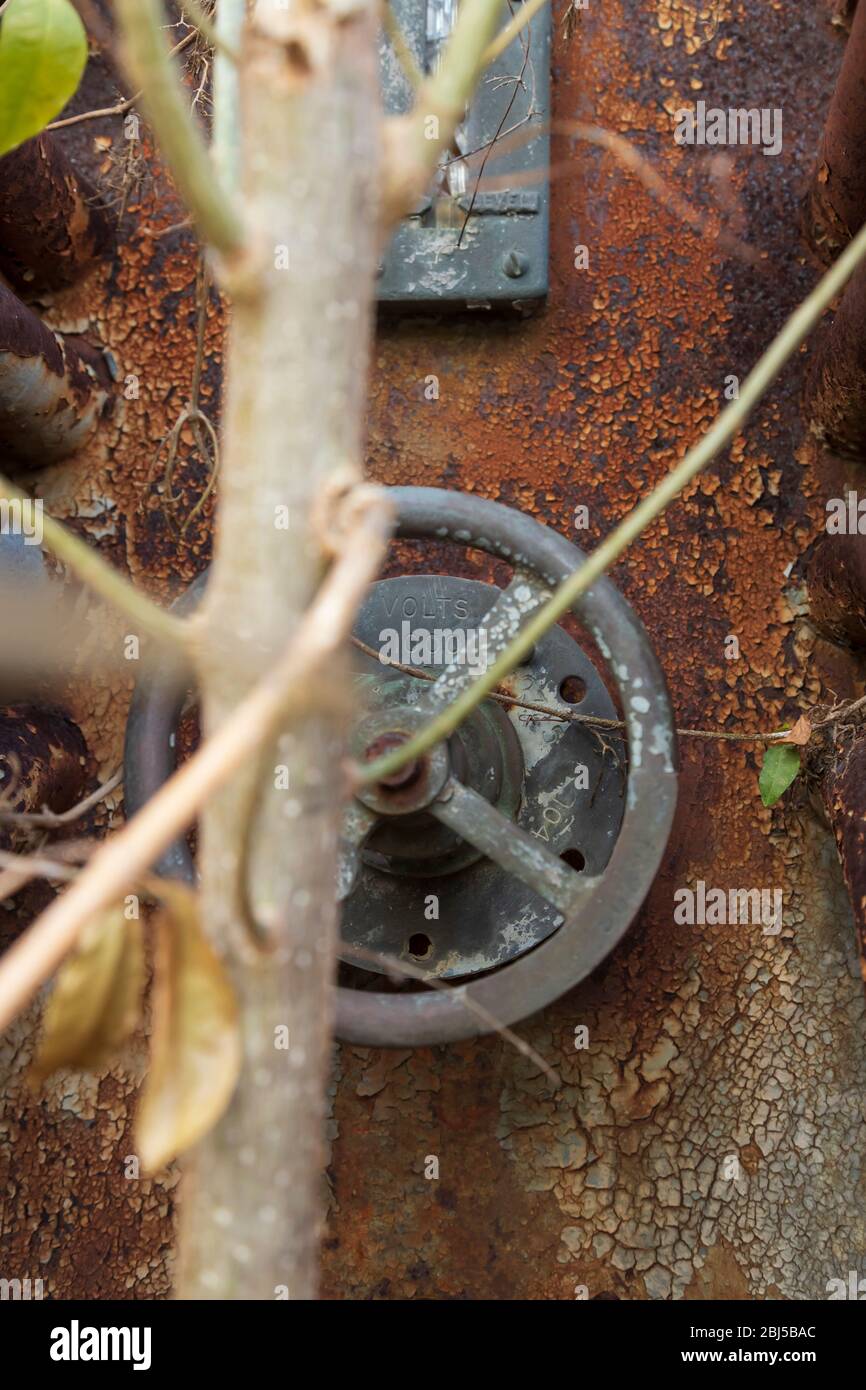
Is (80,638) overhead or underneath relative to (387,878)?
overhead

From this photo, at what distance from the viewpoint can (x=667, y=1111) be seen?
4.46 feet

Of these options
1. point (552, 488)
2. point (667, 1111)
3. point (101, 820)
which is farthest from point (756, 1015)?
point (101, 820)

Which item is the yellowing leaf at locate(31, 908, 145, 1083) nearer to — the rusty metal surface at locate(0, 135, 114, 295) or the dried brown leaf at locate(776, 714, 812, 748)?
the dried brown leaf at locate(776, 714, 812, 748)

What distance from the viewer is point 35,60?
25.7 inches

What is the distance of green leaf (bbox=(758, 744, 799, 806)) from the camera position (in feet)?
4.29

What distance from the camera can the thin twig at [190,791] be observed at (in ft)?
1.32

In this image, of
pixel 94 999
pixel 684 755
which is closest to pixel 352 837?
pixel 684 755

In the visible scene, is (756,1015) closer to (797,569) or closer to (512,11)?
(797,569)

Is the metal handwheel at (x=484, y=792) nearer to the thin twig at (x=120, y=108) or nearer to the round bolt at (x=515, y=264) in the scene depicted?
the round bolt at (x=515, y=264)

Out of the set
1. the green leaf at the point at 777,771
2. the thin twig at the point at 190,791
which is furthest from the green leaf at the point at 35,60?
Answer: the green leaf at the point at 777,771

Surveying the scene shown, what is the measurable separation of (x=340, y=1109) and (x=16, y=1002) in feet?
3.39

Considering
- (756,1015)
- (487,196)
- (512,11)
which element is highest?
(512,11)

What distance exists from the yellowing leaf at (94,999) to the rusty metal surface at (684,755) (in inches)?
36.9

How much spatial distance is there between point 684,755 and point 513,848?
1.39ft
